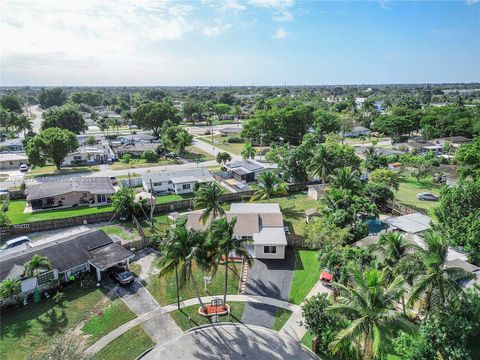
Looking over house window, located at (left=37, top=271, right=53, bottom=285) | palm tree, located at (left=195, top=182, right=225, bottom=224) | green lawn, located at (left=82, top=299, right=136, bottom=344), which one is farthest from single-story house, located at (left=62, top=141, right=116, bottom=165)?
green lawn, located at (left=82, top=299, right=136, bottom=344)

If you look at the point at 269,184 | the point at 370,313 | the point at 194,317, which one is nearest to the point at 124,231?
the point at 194,317

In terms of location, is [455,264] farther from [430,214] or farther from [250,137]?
[250,137]

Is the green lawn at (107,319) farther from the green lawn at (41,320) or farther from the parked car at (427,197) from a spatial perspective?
the parked car at (427,197)

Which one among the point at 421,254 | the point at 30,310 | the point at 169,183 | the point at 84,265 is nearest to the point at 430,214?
the point at 421,254

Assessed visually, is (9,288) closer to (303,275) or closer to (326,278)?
(303,275)

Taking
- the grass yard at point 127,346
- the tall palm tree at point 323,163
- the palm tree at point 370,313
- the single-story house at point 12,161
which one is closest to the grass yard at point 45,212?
the grass yard at point 127,346
